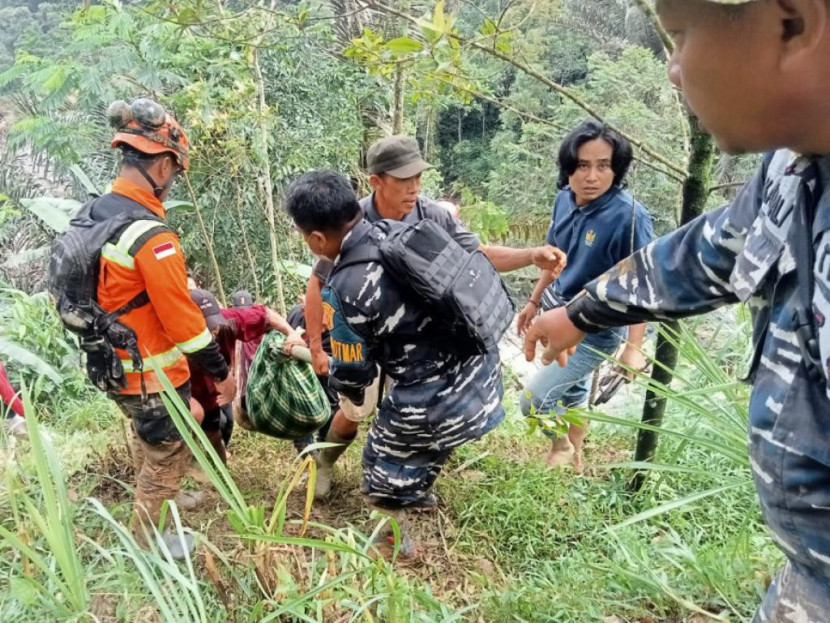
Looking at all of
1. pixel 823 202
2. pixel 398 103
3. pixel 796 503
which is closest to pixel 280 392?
pixel 796 503

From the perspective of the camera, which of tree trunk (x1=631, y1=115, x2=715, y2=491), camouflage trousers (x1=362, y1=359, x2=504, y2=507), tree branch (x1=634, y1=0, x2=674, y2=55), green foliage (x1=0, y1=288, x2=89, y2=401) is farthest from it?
green foliage (x1=0, y1=288, x2=89, y2=401)

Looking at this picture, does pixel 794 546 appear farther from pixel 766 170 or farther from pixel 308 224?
pixel 308 224

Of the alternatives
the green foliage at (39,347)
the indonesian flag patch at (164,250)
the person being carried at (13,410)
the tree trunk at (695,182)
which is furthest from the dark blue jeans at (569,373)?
the green foliage at (39,347)

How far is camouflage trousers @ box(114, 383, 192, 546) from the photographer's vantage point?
238 centimetres

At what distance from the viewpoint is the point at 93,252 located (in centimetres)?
212

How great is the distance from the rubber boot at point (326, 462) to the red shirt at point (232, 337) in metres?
0.51

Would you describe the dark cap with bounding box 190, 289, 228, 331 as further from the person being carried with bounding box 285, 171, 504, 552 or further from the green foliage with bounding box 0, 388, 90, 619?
the green foliage with bounding box 0, 388, 90, 619

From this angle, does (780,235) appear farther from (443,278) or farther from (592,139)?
(592,139)

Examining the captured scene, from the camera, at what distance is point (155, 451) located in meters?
2.45

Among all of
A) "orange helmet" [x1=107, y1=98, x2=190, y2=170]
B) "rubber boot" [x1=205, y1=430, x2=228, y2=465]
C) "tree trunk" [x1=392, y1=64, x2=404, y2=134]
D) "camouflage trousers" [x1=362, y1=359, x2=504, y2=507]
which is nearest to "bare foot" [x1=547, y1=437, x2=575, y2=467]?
"camouflage trousers" [x1=362, y1=359, x2=504, y2=507]

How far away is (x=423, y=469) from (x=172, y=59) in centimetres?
647

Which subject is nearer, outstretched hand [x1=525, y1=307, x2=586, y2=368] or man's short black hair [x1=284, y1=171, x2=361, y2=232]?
outstretched hand [x1=525, y1=307, x2=586, y2=368]

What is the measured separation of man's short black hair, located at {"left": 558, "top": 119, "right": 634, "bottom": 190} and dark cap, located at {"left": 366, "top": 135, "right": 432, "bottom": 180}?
67 cm

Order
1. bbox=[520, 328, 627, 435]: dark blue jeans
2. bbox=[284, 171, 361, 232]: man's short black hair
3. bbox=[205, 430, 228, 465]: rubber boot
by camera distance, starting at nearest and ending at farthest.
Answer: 1. bbox=[284, 171, 361, 232]: man's short black hair
2. bbox=[520, 328, 627, 435]: dark blue jeans
3. bbox=[205, 430, 228, 465]: rubber boot
